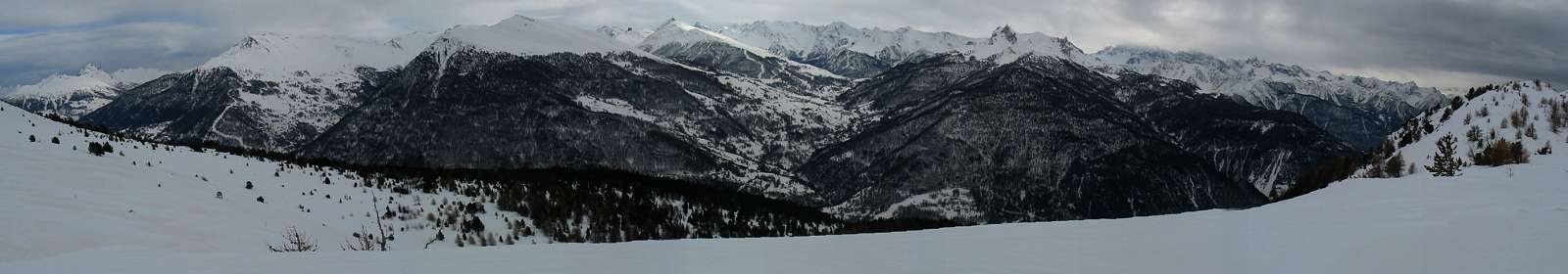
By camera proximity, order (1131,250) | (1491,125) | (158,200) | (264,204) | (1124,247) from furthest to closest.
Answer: (264,204), (1491,125), (158,200), (1124,247), (1131,250)

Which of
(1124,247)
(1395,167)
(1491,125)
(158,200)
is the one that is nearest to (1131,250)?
(1124,247)

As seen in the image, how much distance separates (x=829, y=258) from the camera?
8.20 metres

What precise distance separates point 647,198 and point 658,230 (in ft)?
20.2

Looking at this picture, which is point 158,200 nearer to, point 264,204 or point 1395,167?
point 264,204

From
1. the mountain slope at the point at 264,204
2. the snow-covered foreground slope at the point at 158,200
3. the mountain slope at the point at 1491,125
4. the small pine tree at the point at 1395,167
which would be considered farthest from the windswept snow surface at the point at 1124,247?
the mountain slope at the point at 1491,125

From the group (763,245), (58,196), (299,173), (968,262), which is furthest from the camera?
(299,173)

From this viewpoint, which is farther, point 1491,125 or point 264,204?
point 264,204

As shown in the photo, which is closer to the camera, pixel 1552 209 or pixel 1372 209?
pixel 1552 209

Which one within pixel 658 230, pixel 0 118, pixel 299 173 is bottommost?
pixel 658 230

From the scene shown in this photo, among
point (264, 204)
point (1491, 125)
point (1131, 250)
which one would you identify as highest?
point (1491, 125)

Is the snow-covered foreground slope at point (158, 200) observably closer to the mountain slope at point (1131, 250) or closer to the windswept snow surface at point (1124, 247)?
the windswept snow surface at point (1124, 247)

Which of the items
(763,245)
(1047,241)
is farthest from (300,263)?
(1047,241)

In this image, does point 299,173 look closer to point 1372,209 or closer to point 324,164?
point 324,164

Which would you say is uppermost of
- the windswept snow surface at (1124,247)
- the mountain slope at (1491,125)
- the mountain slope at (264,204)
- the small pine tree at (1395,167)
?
the mountain slope at (1491,125)
